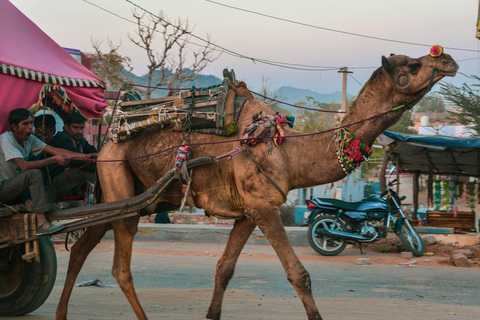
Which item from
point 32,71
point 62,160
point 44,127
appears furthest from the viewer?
point 44,127

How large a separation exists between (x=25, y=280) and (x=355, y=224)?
291 inches

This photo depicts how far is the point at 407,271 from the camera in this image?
34.2 ft

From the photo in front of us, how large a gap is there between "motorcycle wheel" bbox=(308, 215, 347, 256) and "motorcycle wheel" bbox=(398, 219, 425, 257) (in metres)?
1.19

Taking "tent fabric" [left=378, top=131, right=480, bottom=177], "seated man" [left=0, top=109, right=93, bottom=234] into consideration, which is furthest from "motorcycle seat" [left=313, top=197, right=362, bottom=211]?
"seated man" [left=0, top=109, right=93, bottom=234]

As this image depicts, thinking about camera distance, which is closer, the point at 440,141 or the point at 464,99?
the point at 440,141

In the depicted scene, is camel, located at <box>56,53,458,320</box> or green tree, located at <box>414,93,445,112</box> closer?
camel, located at <box>56,53,458,320</box>

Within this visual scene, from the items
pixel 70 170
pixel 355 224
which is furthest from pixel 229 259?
pixel 355 224

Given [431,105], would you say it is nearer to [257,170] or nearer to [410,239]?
[410,239]

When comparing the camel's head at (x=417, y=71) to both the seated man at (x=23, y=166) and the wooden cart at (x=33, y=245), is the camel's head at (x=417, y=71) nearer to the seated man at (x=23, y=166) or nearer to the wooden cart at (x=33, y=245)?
the wooden cart at (x=33, y=245)

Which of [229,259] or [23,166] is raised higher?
[23,166]

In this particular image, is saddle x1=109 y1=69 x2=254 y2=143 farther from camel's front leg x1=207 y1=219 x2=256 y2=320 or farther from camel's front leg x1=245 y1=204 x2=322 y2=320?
camel's front leg x1=207 y1=219 x2=256 y2=320

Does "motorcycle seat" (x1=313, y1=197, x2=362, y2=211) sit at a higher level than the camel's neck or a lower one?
lower

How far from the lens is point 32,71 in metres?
6.38

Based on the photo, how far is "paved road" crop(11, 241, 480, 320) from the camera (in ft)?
21.9
